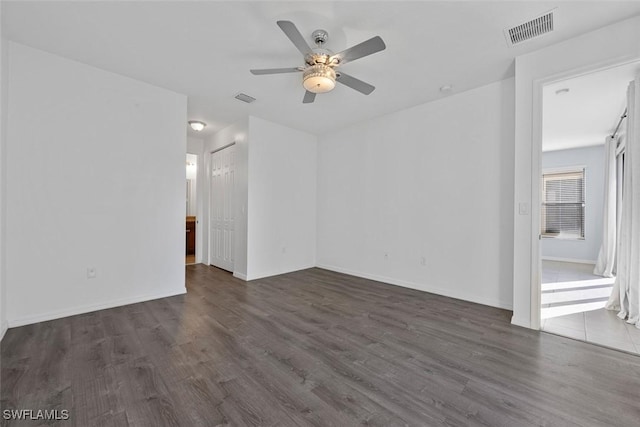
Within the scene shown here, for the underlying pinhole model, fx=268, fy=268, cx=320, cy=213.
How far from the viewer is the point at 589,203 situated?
610 cm

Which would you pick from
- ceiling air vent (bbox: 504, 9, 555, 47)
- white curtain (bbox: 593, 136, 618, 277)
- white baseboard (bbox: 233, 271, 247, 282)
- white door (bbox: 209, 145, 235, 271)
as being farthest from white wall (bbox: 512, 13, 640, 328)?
white door (bbox: 209, 145, 235, 271)

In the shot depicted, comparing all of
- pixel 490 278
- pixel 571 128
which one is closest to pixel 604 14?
pixel 490 278

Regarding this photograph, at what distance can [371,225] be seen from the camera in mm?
4820

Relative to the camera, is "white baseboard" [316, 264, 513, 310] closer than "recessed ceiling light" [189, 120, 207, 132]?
Yes

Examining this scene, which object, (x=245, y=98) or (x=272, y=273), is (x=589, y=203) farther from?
(x=245, y=98)

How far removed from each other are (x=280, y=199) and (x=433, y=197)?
272cm

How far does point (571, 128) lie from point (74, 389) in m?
7.73

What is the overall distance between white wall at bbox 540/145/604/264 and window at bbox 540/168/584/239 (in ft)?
0.39

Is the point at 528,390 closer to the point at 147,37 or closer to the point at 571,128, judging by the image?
the point at 147,37

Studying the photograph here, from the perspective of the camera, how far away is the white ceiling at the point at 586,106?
10.9ft

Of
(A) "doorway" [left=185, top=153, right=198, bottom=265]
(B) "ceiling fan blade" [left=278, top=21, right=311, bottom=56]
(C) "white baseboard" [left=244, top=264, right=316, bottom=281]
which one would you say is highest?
(B) "ceiling fan blade" [left=278, top=21, right=311, bottom=56]

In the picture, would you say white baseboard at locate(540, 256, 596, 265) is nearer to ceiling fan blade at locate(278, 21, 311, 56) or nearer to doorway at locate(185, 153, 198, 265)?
ceiling fan blade at locate(278, 21, 311, 56)

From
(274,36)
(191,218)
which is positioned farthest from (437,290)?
(191,218)

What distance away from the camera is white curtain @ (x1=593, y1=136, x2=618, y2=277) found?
4750mm
